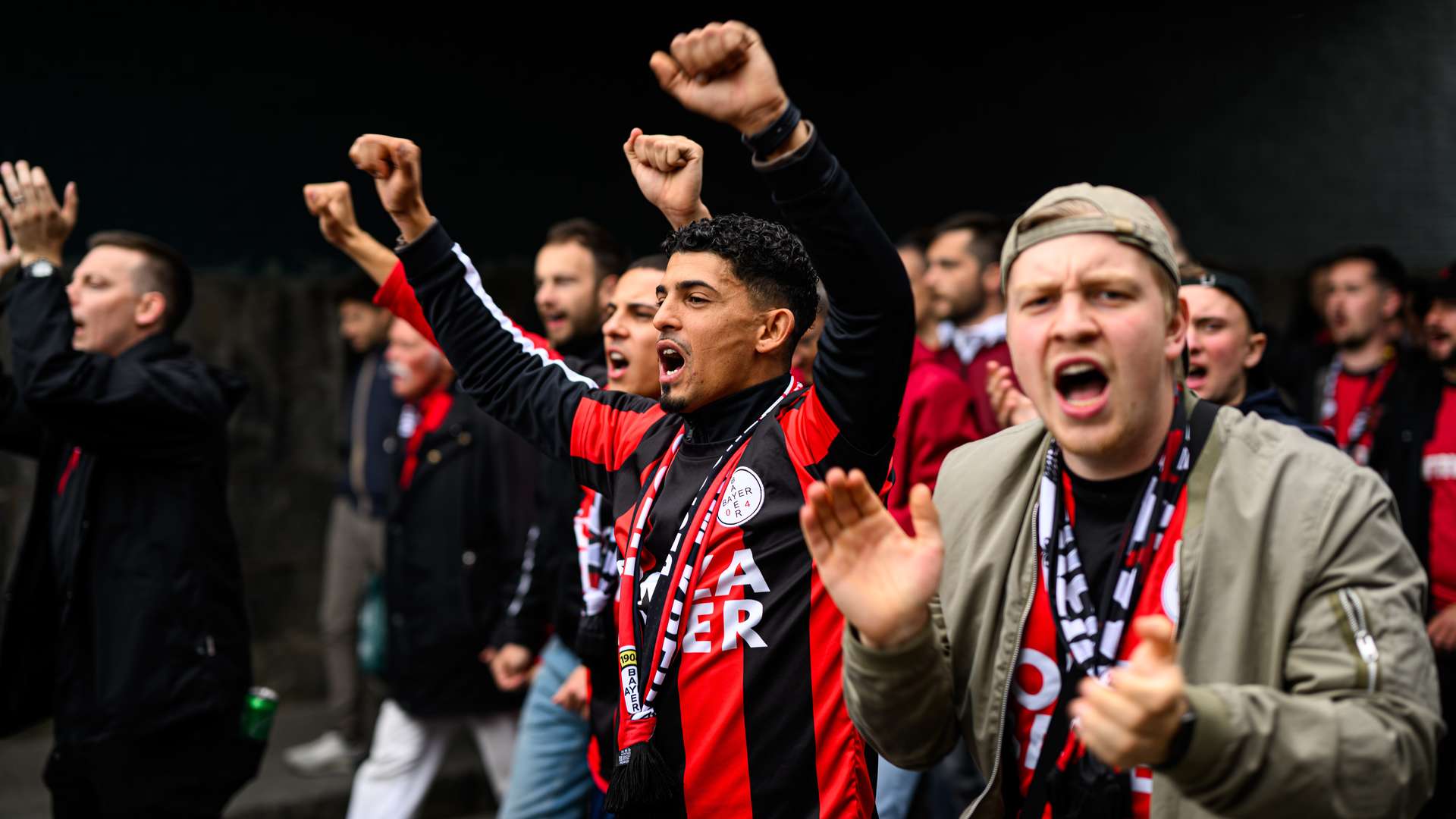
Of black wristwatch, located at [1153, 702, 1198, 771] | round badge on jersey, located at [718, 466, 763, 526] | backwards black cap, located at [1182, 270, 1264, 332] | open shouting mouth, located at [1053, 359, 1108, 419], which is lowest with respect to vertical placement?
black wristwatch, located at [1153, 702, 1198, 771]

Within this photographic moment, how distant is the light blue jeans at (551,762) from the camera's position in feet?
15.3

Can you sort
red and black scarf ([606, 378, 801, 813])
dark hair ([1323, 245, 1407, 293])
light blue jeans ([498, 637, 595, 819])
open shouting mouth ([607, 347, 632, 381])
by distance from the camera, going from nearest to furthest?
red and black scarf ([606, 378, 801, 813]) < open shouting mouth ([607, 347, 632, 381]) < light blue jeans ([498, 637, 595, 819]) < dark hair ([1323, 245, 1407, 293])

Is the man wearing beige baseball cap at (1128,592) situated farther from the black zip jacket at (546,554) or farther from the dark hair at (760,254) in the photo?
the black zip jacket at (546,554)

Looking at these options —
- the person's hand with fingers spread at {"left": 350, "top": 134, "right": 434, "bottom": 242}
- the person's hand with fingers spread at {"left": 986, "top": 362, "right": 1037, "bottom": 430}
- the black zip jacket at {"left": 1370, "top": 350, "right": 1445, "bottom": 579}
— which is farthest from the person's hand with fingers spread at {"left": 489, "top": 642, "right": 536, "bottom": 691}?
the black zip jacket at {"left": 1370, "top": 350, "right": 1445, "bottom": 579}

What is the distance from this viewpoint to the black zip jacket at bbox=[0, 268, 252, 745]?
4.27 m

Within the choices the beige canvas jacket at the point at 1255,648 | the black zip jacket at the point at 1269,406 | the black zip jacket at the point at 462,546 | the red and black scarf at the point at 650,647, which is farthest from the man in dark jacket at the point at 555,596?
the beige canvas jacket at the point at 1255,648

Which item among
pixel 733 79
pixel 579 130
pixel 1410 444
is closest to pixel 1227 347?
pixel 1410 444

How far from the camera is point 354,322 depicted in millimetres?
7312

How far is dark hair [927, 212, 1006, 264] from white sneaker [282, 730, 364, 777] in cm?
387

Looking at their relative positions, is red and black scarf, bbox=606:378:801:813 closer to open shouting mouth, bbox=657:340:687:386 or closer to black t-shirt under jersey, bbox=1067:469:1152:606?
open shouting mouth, bbox=657:340:687:386

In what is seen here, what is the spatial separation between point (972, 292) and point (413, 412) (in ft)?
8.63

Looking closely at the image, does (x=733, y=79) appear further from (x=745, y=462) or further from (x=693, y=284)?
(x=745, y=462)

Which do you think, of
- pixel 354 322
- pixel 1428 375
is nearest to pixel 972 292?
pixel 1428 375

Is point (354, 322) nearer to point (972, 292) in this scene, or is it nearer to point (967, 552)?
point (972, 292)
